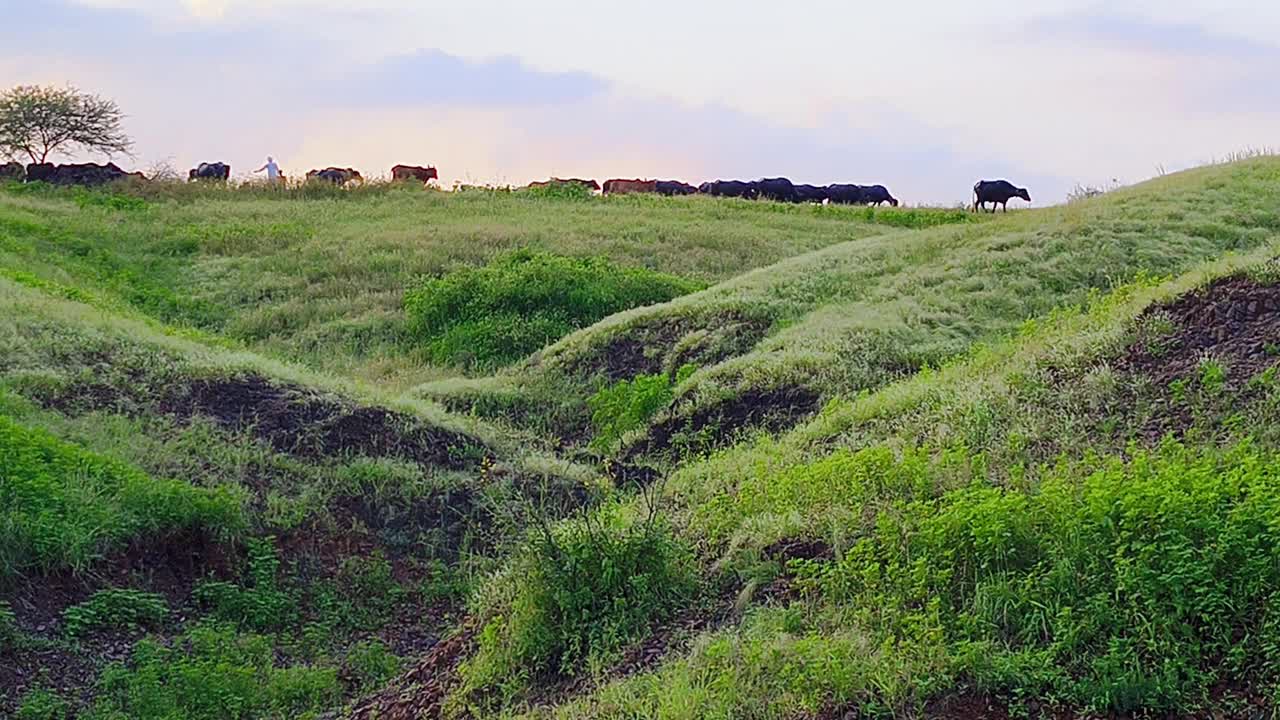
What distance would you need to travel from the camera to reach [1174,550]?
17.4ft

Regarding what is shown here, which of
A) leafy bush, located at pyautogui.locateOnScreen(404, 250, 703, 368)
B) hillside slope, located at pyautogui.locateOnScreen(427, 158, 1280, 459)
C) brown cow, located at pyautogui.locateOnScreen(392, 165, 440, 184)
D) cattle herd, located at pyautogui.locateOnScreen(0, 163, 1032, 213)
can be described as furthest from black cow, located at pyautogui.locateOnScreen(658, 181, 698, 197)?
hillside slope, located at pyautogui.locateOnScreen(427, 158, 1280, 459)

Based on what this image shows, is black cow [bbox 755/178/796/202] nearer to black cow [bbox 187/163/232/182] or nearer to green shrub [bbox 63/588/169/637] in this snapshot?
black cow [bbox 187/163/232/182]

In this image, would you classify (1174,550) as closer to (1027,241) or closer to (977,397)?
(977,397)

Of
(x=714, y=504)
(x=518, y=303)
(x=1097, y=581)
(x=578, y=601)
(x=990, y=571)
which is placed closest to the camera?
(x=1097, y=581)

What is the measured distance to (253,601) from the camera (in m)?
9.12

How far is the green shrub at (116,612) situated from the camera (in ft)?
27.3

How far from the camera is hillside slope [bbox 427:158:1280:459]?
12531 millimetres

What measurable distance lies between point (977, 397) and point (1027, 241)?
30.0 feet

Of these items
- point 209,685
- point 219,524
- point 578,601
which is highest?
point 578,601

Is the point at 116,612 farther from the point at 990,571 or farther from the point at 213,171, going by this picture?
the point at 213,171

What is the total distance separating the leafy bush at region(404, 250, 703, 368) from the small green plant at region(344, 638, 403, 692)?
948 centimetres

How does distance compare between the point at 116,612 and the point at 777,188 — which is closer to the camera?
the point at 116,612

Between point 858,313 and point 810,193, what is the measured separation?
33736 millimetres

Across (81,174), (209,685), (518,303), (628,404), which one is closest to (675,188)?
(81,174)
